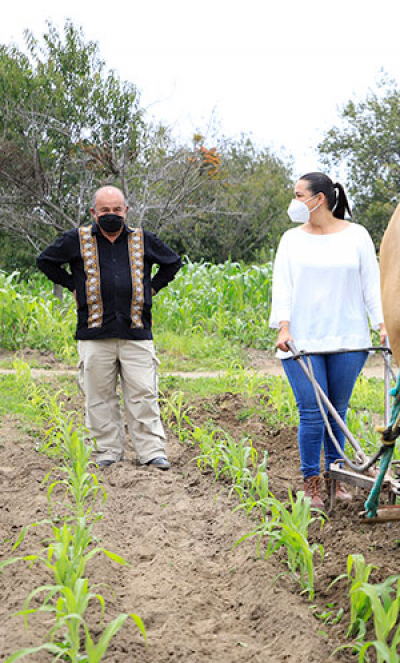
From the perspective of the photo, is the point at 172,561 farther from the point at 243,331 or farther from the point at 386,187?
the point at 386,187

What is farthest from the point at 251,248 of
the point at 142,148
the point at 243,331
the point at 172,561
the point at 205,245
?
the point at 172,561

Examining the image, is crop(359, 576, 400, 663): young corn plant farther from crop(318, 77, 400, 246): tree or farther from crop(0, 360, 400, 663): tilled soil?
crop(318, 77, 400, 246): tree

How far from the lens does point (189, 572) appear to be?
3654 mm

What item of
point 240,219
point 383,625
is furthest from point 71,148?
point 383,625

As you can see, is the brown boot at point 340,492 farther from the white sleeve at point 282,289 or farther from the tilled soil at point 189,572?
the white sleeve at point 282,289

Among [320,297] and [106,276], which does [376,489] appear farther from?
[106,276]

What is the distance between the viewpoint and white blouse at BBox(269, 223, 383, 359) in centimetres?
429

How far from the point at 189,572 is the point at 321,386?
4.01 ft

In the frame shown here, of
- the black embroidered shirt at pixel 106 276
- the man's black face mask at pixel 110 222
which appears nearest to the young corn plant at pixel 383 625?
the black embroidered shirt at pixel 106 276

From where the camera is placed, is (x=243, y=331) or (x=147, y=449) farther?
(x=243, y=331)

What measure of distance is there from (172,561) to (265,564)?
1.51ft

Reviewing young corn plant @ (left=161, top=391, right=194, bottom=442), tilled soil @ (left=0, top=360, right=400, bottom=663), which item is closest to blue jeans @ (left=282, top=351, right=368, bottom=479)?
tilled soil @ (left=0, top=360, right=400, bottom=663)

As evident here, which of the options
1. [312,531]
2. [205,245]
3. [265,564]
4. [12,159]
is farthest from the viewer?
[205,245]

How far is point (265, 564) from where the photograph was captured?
356cm
